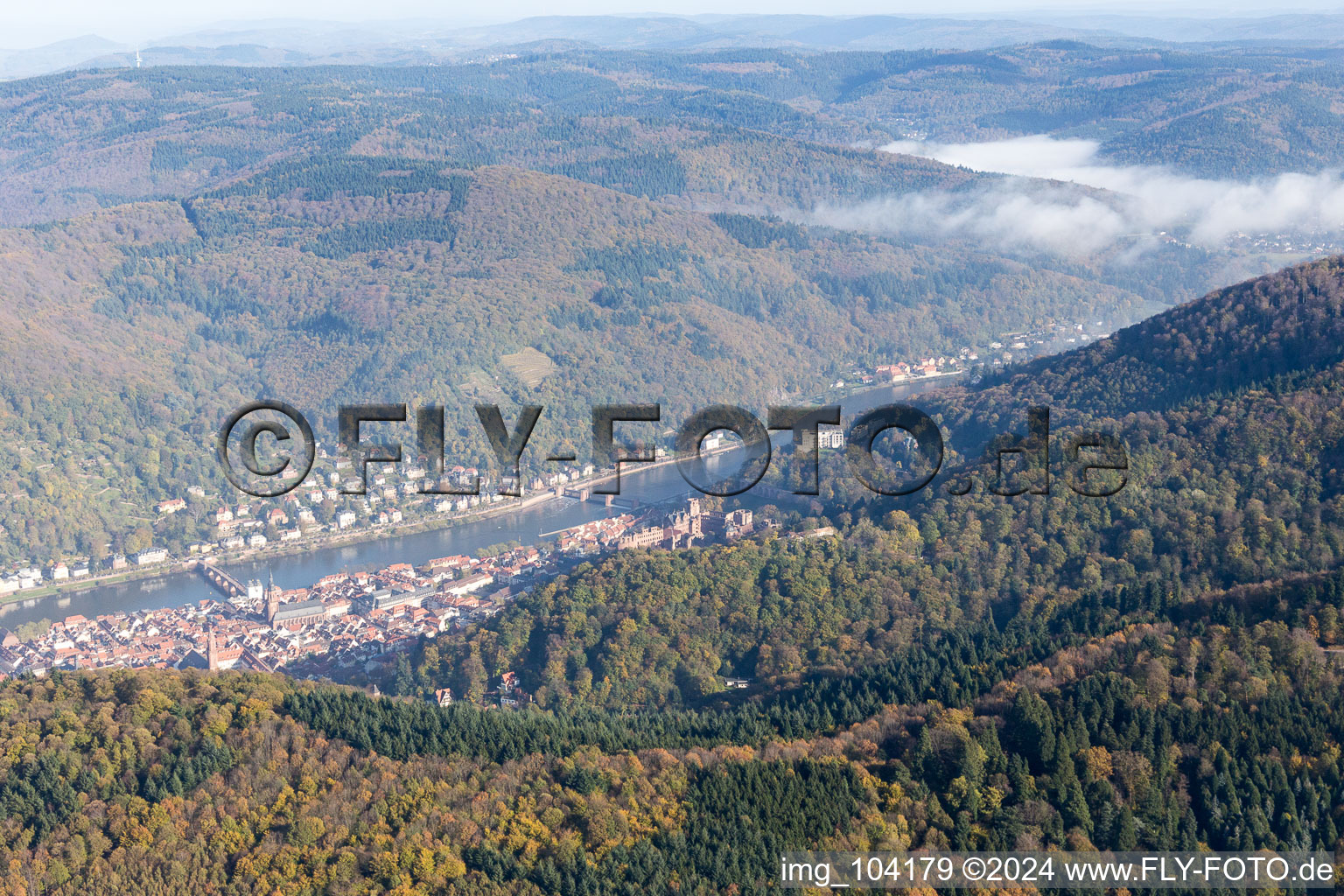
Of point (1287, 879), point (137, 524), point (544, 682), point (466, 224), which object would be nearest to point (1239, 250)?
point (466, 224)

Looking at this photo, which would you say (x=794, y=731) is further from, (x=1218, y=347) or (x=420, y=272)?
(x=420, y=272)

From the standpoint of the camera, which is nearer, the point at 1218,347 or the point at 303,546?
the point at 1218,347

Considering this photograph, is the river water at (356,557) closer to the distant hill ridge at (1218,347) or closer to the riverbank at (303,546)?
the riverbank at (303,546)

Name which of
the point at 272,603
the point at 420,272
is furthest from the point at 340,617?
the point at 420,272

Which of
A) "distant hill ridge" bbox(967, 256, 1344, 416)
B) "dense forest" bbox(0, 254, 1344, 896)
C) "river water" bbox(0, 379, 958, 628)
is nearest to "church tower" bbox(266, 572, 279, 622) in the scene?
"river water" bbox(0, 379, 958, 628)

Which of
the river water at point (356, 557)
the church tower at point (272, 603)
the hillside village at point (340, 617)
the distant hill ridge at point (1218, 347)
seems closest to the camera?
the hillside village at point (340, 617)

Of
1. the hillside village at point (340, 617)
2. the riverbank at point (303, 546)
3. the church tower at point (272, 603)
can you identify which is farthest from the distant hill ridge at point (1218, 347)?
the church tower at point (272, 603)

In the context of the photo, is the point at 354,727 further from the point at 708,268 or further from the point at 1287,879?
the point at 708,268

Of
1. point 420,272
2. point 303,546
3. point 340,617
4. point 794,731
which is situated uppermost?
point 420,272
